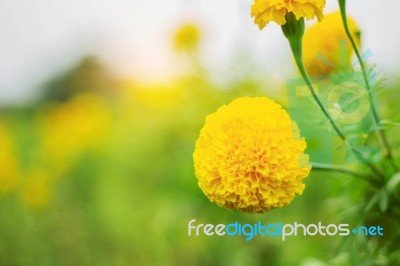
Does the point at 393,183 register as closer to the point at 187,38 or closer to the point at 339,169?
the point at 339,169

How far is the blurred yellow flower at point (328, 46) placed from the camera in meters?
0.54

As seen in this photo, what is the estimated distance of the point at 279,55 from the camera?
768mm

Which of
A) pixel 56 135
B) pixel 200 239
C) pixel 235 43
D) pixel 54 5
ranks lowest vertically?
pixel 200 239

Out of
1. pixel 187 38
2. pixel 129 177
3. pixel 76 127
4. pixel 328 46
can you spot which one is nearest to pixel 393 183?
pixel 328 46

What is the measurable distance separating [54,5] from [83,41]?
285 millimetres

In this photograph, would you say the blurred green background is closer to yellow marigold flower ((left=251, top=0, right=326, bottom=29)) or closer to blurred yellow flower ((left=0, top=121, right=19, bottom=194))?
blurred yellow flower ((left=0, top=121, right=19, bottom=194))

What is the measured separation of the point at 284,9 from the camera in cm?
49

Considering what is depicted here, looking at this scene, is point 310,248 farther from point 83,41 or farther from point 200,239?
point 83,41

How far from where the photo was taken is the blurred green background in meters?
0.88

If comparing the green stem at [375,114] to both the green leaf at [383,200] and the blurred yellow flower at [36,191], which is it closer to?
the green leaf at [383,200]

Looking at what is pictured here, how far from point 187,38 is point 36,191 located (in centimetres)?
51

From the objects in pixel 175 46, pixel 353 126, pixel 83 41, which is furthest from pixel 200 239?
pixel 353 126

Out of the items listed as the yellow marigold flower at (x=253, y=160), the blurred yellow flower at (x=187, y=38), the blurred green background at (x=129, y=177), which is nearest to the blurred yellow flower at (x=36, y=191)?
the blurred green background at (x=129, y=177)

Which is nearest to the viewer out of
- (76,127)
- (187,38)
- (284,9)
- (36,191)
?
(284,9)
